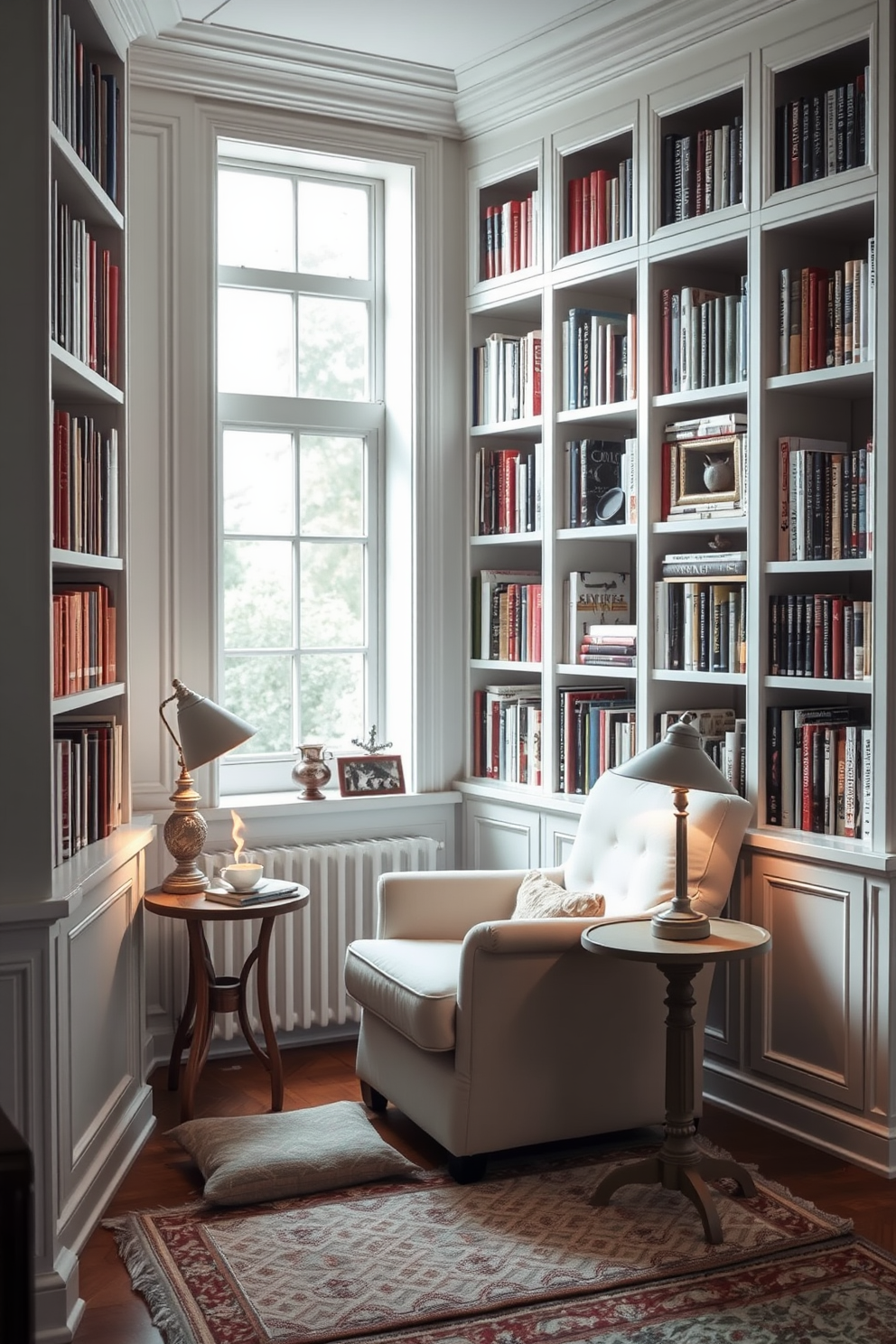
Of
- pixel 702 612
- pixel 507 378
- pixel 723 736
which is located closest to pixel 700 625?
pixel 702 612

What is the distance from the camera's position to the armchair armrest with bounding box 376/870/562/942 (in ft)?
13.0

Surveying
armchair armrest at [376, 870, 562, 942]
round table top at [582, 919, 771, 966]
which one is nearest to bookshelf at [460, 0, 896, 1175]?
round table top at [582, 919, 771, 966]

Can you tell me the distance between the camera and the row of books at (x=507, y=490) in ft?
15.4

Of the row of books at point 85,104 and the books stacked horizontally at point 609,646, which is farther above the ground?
the row of books at point 85,104

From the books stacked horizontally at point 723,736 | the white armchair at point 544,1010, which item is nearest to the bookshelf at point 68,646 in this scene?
the white armchair at point 544,1010

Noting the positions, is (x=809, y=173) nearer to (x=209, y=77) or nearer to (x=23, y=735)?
(x=209, y=77)

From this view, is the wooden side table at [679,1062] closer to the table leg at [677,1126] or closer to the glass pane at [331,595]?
the table leg at [677,1126]

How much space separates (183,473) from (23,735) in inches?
71.9

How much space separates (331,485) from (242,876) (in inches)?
64.6

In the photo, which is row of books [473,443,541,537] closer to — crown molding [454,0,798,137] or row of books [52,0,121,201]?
crown molding [454,0,798,137]

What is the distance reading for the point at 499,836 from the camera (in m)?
4.79

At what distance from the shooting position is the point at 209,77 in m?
4.42

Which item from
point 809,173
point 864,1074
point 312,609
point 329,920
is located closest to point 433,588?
point 312,609

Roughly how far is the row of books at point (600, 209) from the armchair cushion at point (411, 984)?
89.2 inches
